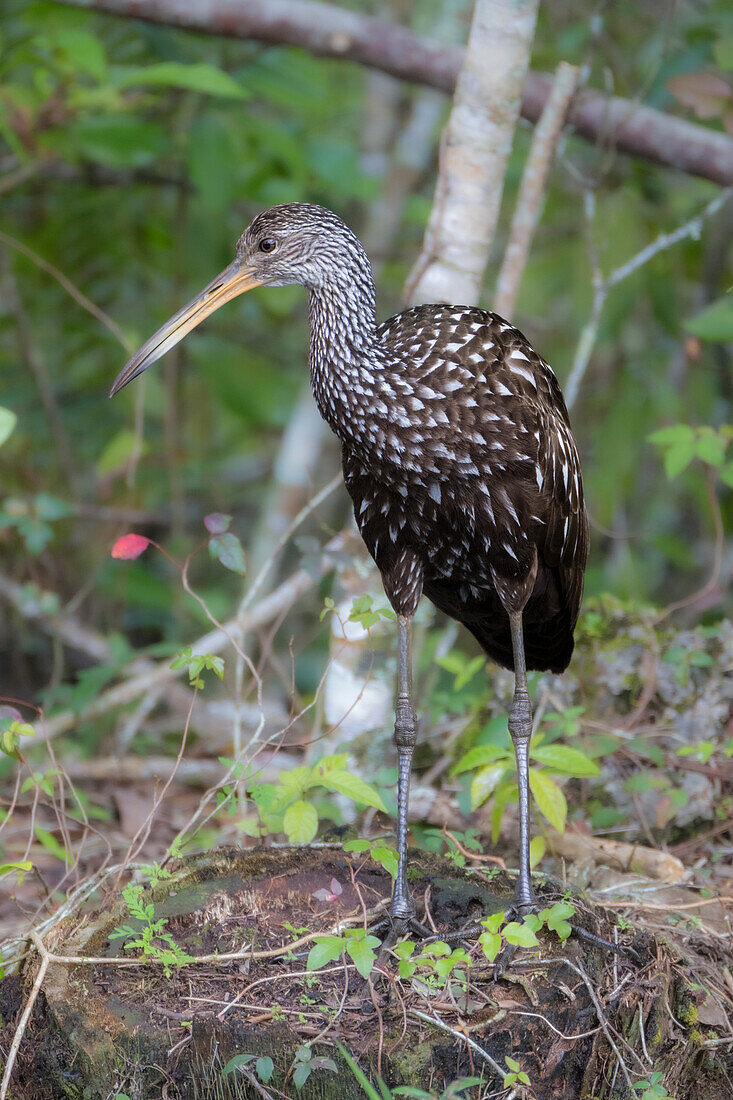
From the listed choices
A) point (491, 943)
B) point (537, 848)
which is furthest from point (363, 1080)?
point (537, 848)

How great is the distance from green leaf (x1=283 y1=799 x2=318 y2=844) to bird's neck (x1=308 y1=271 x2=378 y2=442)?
1.04 metres

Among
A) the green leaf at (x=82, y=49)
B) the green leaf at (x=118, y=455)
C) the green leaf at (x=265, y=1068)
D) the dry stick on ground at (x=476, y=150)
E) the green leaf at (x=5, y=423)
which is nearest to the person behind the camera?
the green leaf at (x=265, y=1068)

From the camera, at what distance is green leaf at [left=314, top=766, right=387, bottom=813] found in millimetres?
2992

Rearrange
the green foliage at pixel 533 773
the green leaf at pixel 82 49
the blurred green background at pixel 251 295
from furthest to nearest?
the blurred green background at pixel 251 295, the green leaf at pixel 82 49, the green foliage at pixel 533 773

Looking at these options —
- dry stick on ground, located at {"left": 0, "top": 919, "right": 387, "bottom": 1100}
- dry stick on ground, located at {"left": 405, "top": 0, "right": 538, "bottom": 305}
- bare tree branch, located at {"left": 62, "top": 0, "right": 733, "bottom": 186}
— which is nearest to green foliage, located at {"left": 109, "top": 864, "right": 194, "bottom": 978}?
dry stick on ground, located at {"left": 0, "top": 919, "right": 387, "bottom": 1100}

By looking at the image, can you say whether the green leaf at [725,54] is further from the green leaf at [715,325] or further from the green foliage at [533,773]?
the green foliage at [533,773]

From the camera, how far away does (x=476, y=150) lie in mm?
4105

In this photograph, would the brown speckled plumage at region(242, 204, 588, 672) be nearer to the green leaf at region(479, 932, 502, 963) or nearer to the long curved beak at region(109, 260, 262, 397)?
the long curved beak at region(109, 260, 262, 397)

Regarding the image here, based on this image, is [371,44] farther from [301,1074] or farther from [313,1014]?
[301,1074]

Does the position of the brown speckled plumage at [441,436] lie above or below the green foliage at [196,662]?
above

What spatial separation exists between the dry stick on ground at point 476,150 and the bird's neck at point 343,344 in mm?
1037

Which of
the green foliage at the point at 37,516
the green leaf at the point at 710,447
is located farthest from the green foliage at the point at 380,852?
the green foliage at the point at 37,516

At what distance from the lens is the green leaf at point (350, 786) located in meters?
2.99

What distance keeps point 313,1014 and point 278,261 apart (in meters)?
2.06
